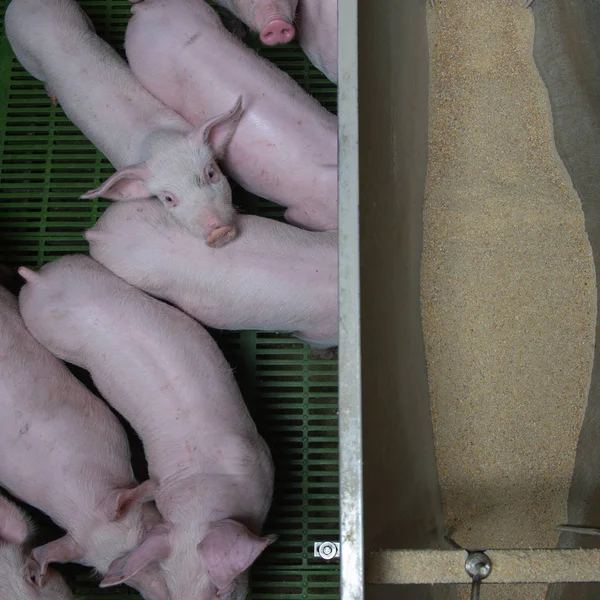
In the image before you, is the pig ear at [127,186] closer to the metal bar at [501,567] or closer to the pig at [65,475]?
the pig at [65,475]

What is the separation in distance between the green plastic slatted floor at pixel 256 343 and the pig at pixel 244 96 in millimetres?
273

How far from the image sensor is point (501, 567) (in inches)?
41.0

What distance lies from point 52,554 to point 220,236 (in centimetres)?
84

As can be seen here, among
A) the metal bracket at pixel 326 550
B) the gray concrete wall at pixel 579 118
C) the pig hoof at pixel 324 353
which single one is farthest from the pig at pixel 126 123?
the metal bracket at pixel 326 550

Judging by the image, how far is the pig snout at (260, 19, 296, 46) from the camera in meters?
1.79

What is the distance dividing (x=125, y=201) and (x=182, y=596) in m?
0.96

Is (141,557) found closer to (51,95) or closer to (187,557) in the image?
(187,557)

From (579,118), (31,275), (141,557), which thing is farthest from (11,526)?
(579,118)

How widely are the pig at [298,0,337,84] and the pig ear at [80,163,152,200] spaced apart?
2.06ft

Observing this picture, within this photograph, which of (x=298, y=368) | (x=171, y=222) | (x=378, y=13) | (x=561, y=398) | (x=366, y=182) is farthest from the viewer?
(x=298, y=368)

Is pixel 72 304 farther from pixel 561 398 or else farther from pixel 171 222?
pixel 561 398

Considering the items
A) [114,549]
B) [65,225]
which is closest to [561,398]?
[114,549]

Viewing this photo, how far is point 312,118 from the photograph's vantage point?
181cm

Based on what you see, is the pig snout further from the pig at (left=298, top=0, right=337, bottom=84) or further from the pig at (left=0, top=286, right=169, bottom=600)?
the pig at (left=0, top=286, right=169, bottom=600)
